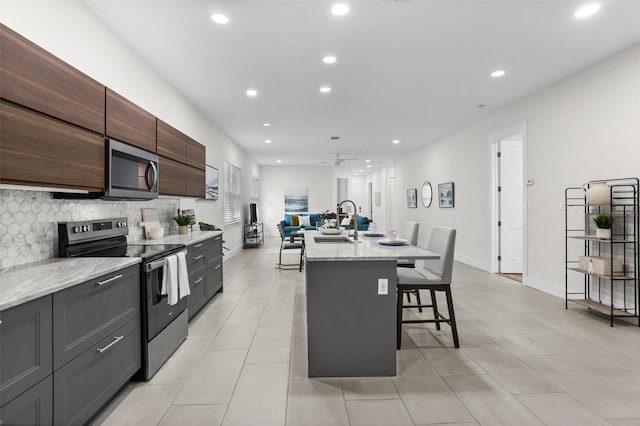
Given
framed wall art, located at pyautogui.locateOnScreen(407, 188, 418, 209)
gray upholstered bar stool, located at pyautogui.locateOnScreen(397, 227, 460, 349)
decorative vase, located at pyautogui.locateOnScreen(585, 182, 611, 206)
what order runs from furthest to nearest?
framed wall art, located at pyautogui.locateOnScreen(407, 188, 418, 209), decorative vase, located at pyautogui.locateOnScreen(585, 182, 611, 206), gray upholstered bar stool, located at pyautogui.locateOnScreen(397, 227, 460, 349)

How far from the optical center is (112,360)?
6.43 feet

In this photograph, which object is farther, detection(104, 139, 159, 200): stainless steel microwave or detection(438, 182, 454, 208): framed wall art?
detection(438, 182, 454, 208): framed wall art

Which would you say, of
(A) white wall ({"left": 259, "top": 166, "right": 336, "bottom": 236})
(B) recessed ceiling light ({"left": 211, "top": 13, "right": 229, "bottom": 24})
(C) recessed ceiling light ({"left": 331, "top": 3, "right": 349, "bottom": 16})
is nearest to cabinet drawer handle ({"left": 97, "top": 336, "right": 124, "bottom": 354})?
(B) recessed ceiling light ({"left": 211, "top": 13, "right": 229, "bottom": 24})

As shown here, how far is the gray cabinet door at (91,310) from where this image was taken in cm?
155

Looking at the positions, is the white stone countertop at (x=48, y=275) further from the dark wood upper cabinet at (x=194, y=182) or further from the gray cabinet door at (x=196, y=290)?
the dark wood upper cabinet at (x=194, y=182)

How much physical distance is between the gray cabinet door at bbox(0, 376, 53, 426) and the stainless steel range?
2.71 feet

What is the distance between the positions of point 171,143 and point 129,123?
86cm

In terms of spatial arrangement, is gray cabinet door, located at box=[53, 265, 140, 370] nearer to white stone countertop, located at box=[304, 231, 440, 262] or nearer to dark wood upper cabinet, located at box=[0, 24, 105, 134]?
dark wood upper cabinet, located at box=[0, 24, 105, 134]

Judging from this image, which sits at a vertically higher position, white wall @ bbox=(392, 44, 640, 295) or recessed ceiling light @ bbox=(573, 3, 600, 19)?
recessed ceiling light @ bbox=(573, 3, 600, 19)

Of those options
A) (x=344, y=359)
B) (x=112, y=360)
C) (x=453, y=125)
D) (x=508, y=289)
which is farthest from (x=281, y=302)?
(x=453, y=125)

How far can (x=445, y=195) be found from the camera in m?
7.70

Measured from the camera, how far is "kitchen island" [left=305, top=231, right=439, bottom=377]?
2.32m

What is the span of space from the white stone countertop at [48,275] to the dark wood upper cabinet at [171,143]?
4.66 ft

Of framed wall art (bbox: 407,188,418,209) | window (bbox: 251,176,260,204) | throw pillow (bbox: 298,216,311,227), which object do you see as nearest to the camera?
framed wall art (bbox: 407,188,418,209)
